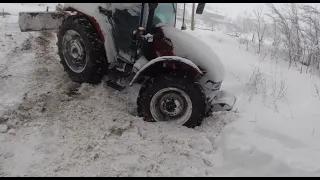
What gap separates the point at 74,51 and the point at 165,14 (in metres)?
1.60

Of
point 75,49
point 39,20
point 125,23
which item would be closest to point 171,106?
point 125,23

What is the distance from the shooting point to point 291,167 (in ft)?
10.4

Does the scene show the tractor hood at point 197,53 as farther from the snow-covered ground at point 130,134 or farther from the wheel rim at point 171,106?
the snow-covered ground at point 130,134

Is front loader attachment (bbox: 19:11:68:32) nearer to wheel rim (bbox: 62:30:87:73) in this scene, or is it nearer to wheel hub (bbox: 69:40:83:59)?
wheel rim (bbox: 62:30:87:73)

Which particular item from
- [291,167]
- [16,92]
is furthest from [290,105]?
[16,92]

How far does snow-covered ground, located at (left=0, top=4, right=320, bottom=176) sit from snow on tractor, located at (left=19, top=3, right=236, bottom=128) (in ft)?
0.77

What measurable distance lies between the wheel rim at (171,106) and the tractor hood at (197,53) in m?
0.47

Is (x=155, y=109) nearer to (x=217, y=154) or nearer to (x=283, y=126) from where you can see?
(x=217, y=154)

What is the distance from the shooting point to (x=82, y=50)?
15.8 ft

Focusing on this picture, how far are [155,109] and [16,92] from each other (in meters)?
2.17

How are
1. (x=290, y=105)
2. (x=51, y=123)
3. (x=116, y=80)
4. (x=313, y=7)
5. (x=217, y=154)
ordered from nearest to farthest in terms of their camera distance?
(x=217, y=154), (x=51, y=123), (x=116, y=80), (x=290, y=105), (x=313, y=7)

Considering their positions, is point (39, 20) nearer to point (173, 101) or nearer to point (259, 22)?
point (173, 101)

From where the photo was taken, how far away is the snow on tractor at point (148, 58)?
12.8 ft

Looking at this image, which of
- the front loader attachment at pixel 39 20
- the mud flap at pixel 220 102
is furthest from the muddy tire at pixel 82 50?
the mud flap at pixel 220 102
